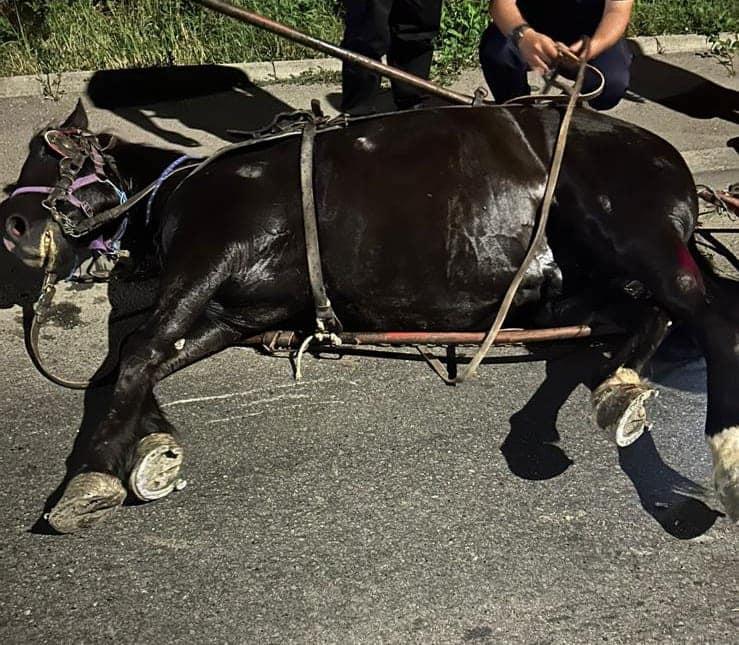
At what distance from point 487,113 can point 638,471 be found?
1.32 meters

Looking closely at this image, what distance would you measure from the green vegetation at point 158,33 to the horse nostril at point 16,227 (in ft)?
10.2

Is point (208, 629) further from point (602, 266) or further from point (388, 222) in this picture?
point (602, 266)

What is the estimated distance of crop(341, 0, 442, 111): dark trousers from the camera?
4355 mm

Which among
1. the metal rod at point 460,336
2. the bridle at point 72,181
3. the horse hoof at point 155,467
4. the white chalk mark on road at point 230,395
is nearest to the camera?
the horse hoof at point 155,467

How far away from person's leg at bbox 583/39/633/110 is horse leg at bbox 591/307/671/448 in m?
1.50

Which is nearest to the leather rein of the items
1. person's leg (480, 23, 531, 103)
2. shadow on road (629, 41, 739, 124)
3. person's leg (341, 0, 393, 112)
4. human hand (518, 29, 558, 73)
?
human hand (518, 29, 558, 73)

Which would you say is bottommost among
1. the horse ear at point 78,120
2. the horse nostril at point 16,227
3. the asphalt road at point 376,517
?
the asphalt road at point 376,517

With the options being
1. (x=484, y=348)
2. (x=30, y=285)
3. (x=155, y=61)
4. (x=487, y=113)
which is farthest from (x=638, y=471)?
(x=155, y=61)

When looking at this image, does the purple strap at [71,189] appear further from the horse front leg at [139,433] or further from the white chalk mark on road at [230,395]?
the white chalk mark on road at [230,395]

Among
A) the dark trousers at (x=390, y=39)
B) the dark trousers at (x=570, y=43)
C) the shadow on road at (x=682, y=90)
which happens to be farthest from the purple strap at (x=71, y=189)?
the shadow on road at (x=682, y=90)

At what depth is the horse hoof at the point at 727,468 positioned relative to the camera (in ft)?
7.77

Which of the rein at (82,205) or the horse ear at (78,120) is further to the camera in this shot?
the horse ear at (78,120)

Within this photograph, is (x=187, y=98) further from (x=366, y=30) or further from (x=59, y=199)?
(x=59, y=199)

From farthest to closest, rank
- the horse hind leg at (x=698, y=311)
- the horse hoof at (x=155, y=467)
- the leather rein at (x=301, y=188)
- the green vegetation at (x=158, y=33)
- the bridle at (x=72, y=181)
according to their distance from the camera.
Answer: the green vegetation at (x=158, y=33)
the bridle at (x=72, y=181)
the leather rein at (x=301, y=188)
the horse hind leg at (x=698, y=311)
the horse hoof at (x=155, y=467)
